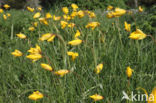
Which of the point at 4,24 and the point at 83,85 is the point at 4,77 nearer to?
the point at 83,85

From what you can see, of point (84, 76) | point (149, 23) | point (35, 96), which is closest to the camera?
point (35, 96)

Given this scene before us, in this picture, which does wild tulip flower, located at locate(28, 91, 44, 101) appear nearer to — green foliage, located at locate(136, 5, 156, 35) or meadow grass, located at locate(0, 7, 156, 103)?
meadow grass, located at locate(0, 7, 156, 103)

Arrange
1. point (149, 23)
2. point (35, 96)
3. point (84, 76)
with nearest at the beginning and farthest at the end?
1. point (35, 96)
2. point (84, 76)
3. point (149, 23)

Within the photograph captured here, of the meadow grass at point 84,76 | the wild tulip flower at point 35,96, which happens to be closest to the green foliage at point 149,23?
the meadow grass at point 84,76

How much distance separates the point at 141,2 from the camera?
1424 cm

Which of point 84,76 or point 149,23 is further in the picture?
point 149,23

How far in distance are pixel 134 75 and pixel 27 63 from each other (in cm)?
117

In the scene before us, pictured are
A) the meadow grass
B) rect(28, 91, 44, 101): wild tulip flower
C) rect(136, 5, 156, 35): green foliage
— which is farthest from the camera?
rect(136, 5, 156, 35): green foliage

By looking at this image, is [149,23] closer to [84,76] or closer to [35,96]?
[84,76]

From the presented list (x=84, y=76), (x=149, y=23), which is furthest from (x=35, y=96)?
(x=149, y=23)

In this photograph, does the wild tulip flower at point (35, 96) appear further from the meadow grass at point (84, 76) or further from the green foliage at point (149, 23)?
the green foliage at point (149, 23)

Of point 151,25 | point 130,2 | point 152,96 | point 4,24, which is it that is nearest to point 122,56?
point 152,96

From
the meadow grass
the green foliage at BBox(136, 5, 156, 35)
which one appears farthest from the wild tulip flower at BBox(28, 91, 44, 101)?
the green foliage at BBox(136, 5, 156, 35)

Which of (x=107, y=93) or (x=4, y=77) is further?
(x=4, y=77)
